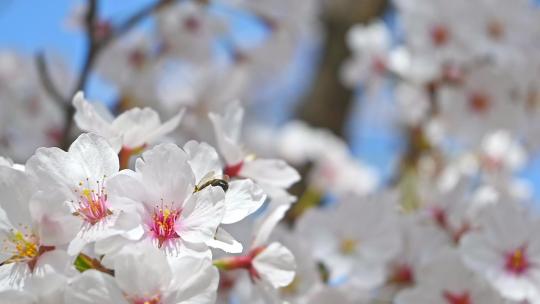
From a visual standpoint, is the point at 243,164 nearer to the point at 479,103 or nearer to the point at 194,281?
the point at 194,281

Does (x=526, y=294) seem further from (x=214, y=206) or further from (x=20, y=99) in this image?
(x=20, y=99)

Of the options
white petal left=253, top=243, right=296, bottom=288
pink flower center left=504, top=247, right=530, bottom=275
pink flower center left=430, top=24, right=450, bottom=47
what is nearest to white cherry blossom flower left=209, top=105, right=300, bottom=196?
white petal left=253, top=243, right=296, bottom=288

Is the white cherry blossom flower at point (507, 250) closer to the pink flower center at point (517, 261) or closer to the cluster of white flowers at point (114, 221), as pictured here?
the pink flower center at point (517, 261)

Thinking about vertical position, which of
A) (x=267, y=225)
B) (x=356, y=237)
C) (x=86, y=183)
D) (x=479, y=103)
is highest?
(x=479, y=103)

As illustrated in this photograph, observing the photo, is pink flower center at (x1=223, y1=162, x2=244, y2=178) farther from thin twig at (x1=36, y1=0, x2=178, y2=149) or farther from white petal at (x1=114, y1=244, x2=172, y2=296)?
thin twig at (x1=36, y1=0, x2=178, y2=149)

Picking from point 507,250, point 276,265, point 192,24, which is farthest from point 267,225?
point 192,24

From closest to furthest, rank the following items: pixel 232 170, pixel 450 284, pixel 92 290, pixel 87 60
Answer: pixel 92 290, pixel 232 170, pixel 450 284, pixel 87 60

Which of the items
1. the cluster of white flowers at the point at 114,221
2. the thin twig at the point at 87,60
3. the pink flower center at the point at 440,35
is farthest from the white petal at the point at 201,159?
the pink flower center at the point at 440,35
